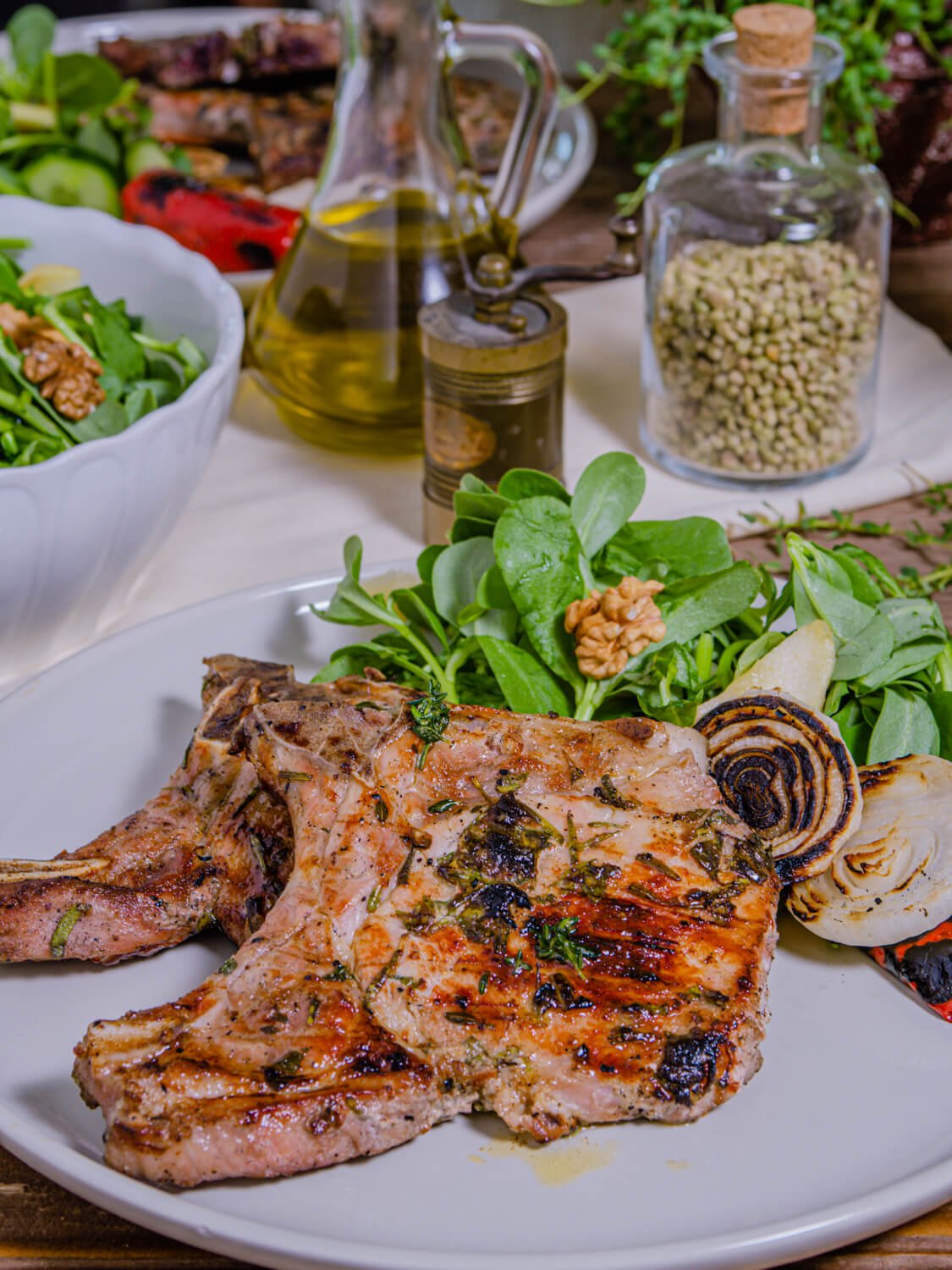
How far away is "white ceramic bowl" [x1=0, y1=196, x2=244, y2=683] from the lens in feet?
6.62

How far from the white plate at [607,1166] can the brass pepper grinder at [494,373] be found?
1.07 m

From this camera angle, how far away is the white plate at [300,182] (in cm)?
339

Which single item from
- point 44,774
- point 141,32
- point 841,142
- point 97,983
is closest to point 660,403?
point 841,142

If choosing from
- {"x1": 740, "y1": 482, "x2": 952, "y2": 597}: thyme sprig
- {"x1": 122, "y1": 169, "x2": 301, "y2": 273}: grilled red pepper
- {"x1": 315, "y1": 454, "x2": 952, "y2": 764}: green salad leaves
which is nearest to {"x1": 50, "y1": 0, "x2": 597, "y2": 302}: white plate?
{"x1": 122, "y1": 169, "x2": 301, "y2": 273}: grilled red pepper

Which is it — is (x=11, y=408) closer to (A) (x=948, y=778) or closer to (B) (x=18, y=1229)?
(B) (x=18, y=1229)

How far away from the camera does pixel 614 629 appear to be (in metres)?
1.85

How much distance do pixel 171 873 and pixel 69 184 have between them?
8.14 ft

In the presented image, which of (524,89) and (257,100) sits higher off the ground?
(524,89)

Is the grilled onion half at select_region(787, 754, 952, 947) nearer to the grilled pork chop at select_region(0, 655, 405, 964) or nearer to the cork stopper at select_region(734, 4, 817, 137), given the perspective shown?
the grilled pork chop at select_region(0, 655, 405, 964)

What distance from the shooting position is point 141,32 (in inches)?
176

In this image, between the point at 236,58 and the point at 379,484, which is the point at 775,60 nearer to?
the point at 379,484

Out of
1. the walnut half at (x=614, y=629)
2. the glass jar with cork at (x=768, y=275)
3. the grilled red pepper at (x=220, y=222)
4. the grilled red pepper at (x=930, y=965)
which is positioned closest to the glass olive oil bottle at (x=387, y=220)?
the glass jar with cork at (x=768, y=275)

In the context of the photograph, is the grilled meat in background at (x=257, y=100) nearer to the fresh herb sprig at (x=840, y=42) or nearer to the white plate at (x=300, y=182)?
the white plate at (x=300, y=182)

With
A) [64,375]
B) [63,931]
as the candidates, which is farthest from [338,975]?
[64,375]
